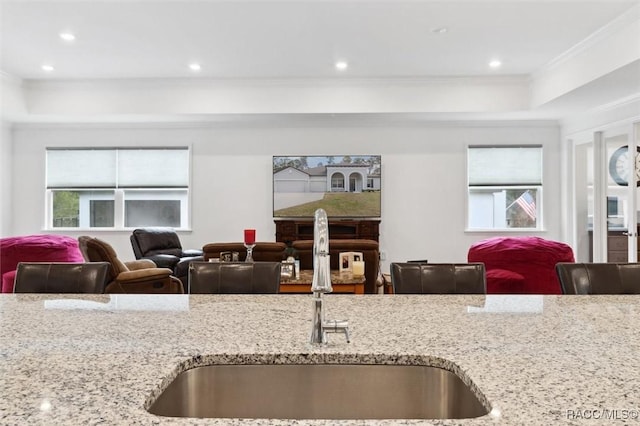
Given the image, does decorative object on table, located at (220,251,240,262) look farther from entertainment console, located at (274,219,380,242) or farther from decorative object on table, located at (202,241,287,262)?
entertainment console, located at (274,219,380,242)

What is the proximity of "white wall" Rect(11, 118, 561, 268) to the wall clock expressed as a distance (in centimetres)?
123

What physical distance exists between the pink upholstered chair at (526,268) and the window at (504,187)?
2980 mm

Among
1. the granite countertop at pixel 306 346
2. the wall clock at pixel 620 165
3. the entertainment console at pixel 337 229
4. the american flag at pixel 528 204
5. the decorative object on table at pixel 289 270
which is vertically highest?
the wall clock at pixel 620 165

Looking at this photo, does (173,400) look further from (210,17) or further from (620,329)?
(210,17)

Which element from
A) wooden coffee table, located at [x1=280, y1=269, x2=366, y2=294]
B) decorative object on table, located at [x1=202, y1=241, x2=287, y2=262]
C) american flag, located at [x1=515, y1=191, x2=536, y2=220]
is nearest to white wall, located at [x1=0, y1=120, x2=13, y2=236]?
decorative object on table, located at [x1=202, y1=241, x2=287, y2=262]

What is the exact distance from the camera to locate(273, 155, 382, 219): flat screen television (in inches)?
255

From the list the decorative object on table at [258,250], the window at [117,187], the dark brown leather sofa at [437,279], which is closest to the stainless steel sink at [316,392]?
the dark brown leather sofa at [437,279]

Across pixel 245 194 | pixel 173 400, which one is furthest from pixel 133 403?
pixel 245 194

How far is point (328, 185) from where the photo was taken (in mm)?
6500

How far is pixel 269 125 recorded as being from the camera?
21.6 ft

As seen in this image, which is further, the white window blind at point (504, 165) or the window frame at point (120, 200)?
the window frame at point (120, 200)

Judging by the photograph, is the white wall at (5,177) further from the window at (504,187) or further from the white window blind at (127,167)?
the window at (504,187)

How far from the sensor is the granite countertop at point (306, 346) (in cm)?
70

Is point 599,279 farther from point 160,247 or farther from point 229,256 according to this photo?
point 160,247
